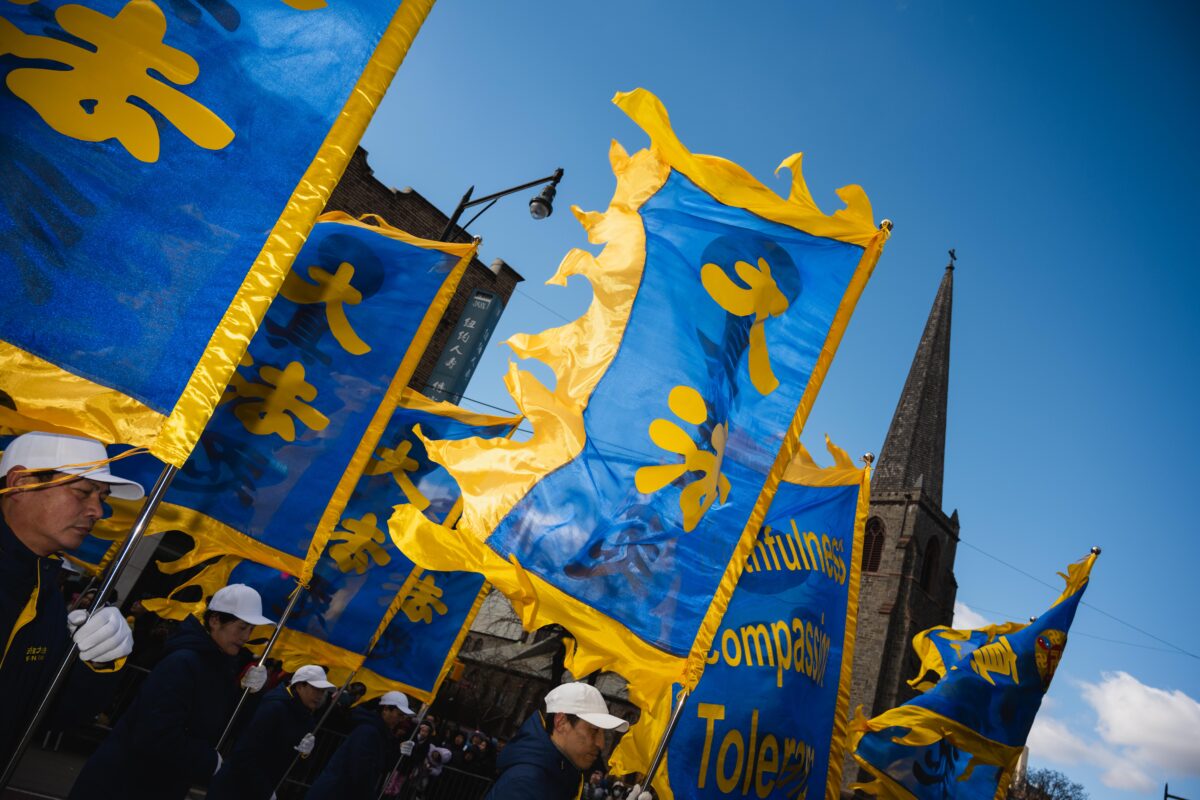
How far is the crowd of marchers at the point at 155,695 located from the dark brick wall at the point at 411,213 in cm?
1160

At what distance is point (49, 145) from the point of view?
2934mm

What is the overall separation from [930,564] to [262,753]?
43.4 meters

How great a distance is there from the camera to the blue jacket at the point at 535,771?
297 cm

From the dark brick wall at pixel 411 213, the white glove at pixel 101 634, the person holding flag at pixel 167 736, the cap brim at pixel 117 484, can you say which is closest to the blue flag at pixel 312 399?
the person holding flag at pixel 167 736

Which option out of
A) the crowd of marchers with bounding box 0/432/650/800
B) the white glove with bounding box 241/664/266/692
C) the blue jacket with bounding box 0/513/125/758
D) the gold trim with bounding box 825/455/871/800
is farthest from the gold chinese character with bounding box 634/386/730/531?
the white glove with bounding box 241/664/266/692

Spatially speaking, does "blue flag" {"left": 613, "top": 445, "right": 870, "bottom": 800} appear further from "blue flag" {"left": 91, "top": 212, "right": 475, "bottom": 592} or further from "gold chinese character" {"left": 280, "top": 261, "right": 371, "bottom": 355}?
"gold chinese character" {"left": 280, "top": 261, "right": 371, "bottom": 355}

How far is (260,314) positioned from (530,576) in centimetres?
202

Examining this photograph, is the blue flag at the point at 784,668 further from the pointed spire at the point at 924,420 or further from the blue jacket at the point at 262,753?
the pointed spire at the point at 924,420

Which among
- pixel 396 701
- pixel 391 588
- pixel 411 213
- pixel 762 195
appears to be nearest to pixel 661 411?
pixel 762 195

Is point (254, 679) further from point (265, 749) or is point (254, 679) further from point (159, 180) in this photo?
point (159, 180)

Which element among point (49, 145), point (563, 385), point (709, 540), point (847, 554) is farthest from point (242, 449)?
point (847, 554)

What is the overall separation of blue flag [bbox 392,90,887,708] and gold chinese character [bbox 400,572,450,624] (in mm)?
3881

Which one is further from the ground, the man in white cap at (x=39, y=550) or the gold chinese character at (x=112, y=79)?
the gold chinese character at (x=112, y=79)

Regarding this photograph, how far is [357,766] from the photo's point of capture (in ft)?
16.4
